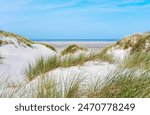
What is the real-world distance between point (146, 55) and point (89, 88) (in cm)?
318

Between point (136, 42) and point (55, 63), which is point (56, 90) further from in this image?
point (136, 42)

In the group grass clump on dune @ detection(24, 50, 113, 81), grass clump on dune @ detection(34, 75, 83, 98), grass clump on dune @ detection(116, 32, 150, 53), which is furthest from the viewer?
grass clump on dune @ detection(116, 32, 150, 53)

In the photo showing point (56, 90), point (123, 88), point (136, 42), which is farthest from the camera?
point (136, 42)

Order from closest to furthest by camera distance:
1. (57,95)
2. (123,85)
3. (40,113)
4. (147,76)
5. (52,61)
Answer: (40,113) → (57,95) → (123,85) → (147,76) → (52,61)

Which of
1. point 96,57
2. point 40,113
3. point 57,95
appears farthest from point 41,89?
point 96,57

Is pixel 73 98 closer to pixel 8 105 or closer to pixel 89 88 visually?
pixel 89 88

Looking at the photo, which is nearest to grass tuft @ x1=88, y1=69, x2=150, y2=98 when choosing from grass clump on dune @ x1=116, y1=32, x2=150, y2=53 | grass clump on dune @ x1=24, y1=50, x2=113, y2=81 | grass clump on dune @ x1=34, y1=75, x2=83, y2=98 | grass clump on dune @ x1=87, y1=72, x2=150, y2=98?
grass clump on dune @ x1=87, y1=72, x2=150, y2=98

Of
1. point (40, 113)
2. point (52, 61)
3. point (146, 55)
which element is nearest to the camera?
point (40, 113)

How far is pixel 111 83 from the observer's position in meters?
3.98

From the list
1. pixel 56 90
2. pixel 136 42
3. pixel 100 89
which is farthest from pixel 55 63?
pixel 136 42

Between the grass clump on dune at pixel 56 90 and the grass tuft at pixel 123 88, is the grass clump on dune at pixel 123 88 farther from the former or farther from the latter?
the grass clump on dune at pixel 56 90

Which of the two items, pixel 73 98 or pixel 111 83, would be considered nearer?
pixel 73 98

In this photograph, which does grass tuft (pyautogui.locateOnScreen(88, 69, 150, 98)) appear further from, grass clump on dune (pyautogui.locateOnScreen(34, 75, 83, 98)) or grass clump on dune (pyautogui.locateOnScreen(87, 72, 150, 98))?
grass clump on dune (pyautogui.locateOnScreen(34, 75, 83, 98))

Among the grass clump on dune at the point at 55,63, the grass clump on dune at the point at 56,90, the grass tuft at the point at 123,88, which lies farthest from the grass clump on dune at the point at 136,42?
the grass clump on dune at the point at 56,90
